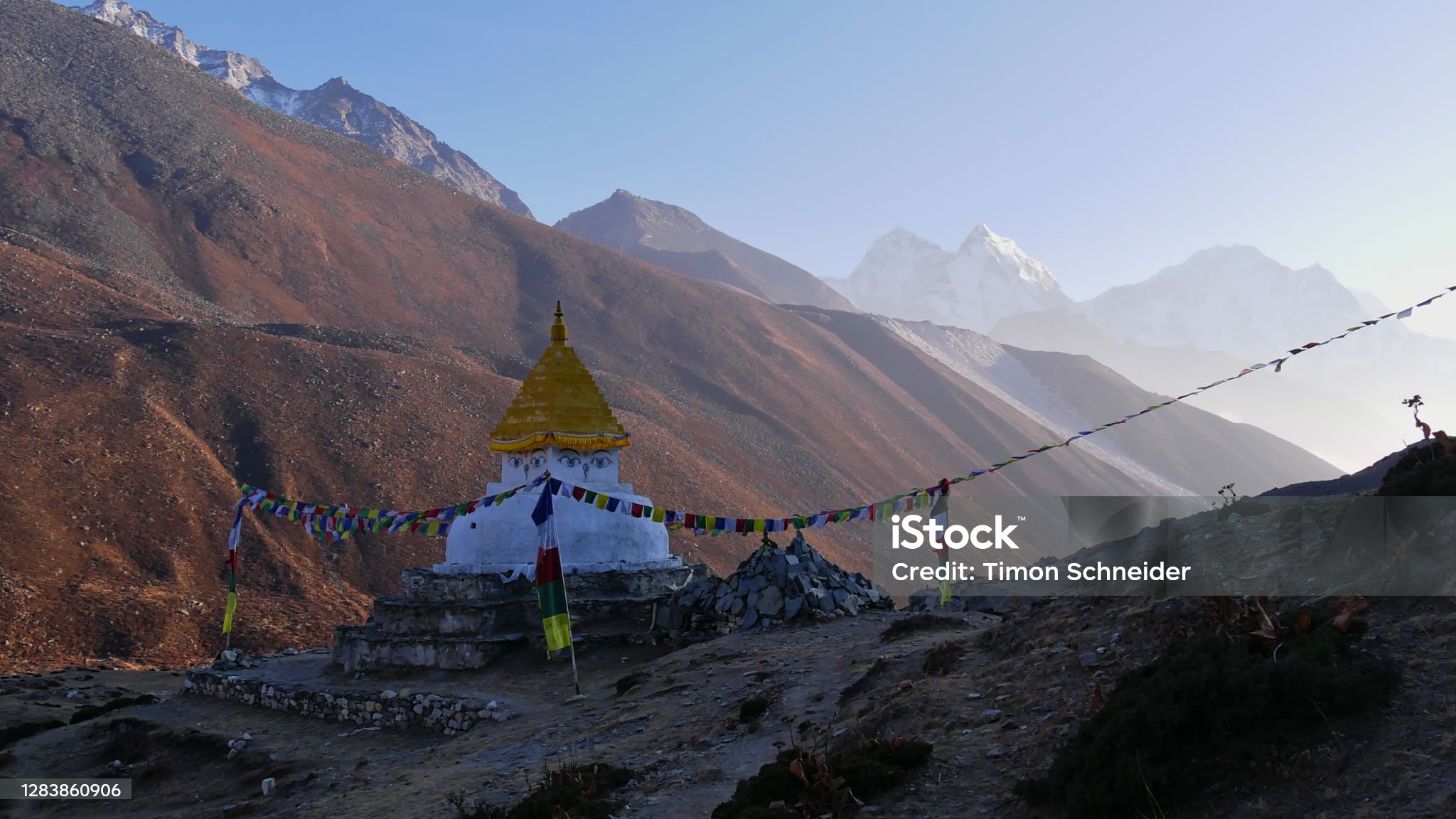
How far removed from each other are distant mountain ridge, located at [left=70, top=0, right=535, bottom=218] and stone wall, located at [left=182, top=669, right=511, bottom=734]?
157m

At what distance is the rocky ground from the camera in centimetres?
611

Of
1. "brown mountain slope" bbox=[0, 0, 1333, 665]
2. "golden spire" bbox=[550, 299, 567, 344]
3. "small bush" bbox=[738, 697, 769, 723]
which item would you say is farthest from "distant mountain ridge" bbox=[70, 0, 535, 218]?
"small bush" bbox=[738, 697, 769, 723]

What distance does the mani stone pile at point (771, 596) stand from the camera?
16312 mm

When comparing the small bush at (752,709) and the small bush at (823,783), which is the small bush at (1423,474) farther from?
the small bush at (752,709)

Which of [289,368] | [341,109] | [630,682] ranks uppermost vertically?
[341,109]

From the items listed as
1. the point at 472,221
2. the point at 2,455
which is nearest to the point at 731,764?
the point at 2,455

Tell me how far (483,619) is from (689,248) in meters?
150

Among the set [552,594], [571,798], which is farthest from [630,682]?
[571,798]

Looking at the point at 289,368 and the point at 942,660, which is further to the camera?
the point at 289,368

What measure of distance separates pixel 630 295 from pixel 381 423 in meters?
40.7

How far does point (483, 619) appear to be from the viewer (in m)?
16.8

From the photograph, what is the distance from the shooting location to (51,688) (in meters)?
19.0

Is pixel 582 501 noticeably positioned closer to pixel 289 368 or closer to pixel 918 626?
pixel 918 626

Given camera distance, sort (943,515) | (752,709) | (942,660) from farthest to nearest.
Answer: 1. (943,515)
2. (942,660)
3. (752,709)
